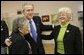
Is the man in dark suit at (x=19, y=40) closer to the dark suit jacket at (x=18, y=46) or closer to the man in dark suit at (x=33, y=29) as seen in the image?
the dark suit jacket at (x=18, y=46)

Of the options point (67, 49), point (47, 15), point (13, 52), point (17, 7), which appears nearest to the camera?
point (13, 52)

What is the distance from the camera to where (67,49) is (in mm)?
2854

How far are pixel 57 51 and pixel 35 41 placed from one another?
36 centimetres

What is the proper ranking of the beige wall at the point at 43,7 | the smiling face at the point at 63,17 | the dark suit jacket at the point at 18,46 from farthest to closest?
the beige wall at the point at 43,7 < the smiling face at the point at 63,17 < the dark suit jacket at the point at 18,46

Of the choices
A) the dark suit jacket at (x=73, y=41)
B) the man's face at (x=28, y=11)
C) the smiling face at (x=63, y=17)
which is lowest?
the dark suit jacket at (x=73, y=41)

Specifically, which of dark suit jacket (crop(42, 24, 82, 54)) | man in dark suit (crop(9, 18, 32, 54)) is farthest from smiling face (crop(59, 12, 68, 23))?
man in dark suit (crop(9, 18, 32, 54))

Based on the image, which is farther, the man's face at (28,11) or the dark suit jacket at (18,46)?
the man's face at (28,11)

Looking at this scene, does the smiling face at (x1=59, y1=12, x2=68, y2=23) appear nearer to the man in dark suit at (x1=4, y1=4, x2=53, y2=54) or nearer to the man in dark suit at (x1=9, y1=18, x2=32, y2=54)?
the man in dark suit at (x1=4, y1=4, x2=53, y2=54)


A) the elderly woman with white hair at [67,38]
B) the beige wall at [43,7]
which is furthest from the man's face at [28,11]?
the beige wall at [43,7]

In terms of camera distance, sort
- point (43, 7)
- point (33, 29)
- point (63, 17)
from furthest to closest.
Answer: point (43, 7) → point (33, 29) → point (63, 17)

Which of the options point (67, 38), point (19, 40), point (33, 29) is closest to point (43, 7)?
point (33, 29)

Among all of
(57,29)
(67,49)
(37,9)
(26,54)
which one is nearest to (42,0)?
(37,9)

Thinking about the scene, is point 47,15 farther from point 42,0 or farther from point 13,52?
point 13,52

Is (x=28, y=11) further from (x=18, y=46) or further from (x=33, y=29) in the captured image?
(x=18, y=46)
